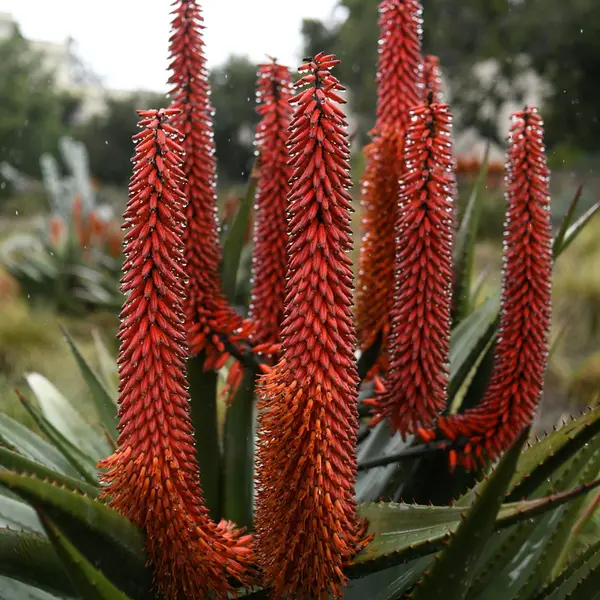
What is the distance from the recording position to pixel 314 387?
94 centimetres

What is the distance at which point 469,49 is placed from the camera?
12.2 metres

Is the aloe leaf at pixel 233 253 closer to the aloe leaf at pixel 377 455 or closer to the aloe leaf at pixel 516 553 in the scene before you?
the aloe leaf at pixel 377 455

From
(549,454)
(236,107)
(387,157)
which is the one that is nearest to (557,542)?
(549,454)

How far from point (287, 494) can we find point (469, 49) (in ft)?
40.7

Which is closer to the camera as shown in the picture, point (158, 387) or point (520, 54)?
point (158, 387)

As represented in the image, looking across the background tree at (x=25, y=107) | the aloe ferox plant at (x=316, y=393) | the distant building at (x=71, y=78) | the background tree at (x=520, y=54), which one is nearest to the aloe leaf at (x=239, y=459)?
the aloe ferox plant at (x=316, y=393)

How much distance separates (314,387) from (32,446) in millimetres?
885

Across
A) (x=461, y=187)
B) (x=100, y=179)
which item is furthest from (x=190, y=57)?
(x=100, y=179)

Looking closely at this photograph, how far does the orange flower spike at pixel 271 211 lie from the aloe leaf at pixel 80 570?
62 centimetres

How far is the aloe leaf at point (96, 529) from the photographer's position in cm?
80

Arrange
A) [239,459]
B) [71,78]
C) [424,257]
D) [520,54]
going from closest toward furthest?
[424,257]
[239,459]
[520,54]
[71,78]

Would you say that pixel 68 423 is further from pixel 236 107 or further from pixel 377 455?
pixel 236 107

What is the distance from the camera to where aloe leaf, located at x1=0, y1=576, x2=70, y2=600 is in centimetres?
120

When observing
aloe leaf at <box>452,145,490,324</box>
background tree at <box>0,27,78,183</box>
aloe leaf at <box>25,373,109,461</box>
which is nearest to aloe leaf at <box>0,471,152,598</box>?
aloe leaf at <box>25,373,109,461</box>
